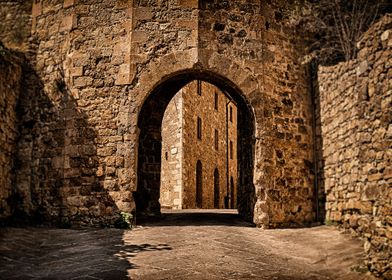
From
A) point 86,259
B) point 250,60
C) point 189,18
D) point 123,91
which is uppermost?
point 189,18

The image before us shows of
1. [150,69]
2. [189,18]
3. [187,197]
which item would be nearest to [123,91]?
[150,69]

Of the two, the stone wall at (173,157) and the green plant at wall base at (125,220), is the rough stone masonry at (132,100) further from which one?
the stone wall at (173,157)

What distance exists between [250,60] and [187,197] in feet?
32.5

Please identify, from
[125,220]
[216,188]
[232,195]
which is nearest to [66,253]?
[125,220]

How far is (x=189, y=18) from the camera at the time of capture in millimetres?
8266

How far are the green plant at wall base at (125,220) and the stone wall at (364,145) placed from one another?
3535 millimetres

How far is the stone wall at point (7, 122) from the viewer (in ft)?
25.9

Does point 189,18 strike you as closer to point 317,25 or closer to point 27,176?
point 317,25

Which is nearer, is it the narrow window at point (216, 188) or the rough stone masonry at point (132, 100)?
the rough stone masonry at point (132, 100)

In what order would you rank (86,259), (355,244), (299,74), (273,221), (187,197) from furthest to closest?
(187,197) → (299,74) → (273,221) → (355,244) → (86,259)

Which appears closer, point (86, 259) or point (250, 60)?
point (86, 259)

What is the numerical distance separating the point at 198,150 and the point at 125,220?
1198cm

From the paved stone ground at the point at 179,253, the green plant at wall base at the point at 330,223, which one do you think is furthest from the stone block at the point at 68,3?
the green plant at wall base at the point at 330,223

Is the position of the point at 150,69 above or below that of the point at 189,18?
below
